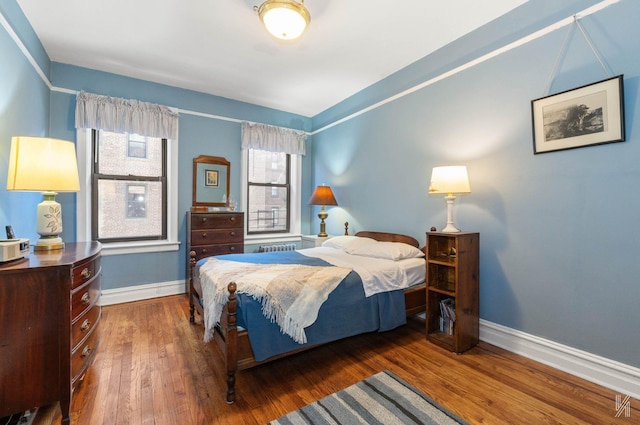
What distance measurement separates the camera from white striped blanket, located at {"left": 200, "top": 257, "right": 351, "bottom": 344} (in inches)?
71.4

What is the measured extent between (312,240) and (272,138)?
172 centimetres

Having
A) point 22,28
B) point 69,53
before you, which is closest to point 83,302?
point 22,28

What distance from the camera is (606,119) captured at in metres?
1.85

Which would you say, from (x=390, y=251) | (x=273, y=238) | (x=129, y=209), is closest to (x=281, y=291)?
(x=390, y=251)

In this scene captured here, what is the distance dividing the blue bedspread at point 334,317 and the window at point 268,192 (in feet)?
6.19

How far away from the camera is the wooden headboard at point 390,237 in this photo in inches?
122

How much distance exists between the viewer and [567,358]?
6.66 feet

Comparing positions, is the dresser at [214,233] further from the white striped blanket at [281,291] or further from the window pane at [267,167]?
the white striped blanket at [281,291]

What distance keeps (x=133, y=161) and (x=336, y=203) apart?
2.76 m

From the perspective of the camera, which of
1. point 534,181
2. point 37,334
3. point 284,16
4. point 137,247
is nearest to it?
point 37,334

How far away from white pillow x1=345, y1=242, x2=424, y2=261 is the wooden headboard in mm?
130

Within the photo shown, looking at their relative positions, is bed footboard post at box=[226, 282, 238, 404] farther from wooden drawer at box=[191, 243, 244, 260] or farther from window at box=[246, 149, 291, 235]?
window at box=[246, 149, 291, 235]

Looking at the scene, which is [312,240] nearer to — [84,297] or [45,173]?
[84,297]

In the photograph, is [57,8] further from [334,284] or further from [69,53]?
[334,284]
